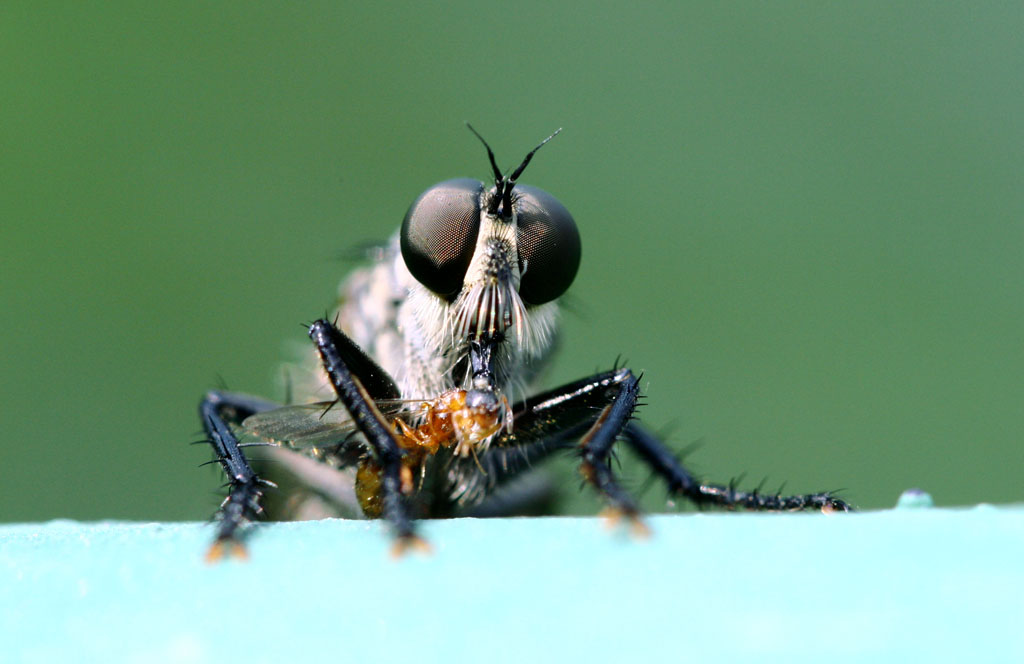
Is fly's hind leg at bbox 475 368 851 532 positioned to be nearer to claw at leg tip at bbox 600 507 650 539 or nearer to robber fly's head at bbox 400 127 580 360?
claw at leg tip at bbox 600 507 650 539

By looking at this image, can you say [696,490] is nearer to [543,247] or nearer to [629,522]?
[543,247]

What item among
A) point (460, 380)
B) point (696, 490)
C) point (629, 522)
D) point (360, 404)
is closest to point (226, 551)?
point (629, 522)

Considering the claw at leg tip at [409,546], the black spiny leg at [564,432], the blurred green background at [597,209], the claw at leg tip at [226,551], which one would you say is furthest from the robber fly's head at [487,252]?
the blurred green background at [597,209]

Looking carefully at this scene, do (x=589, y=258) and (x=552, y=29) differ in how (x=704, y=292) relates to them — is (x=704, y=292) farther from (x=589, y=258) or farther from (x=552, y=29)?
(x=552, y=29)

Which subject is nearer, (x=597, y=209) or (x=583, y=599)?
(x=583, y=599)

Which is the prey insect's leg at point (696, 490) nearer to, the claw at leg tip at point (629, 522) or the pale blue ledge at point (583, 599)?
the claw at leg tip at point (629, 522)

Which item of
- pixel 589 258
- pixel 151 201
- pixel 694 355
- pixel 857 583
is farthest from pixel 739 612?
pixel 151 201
